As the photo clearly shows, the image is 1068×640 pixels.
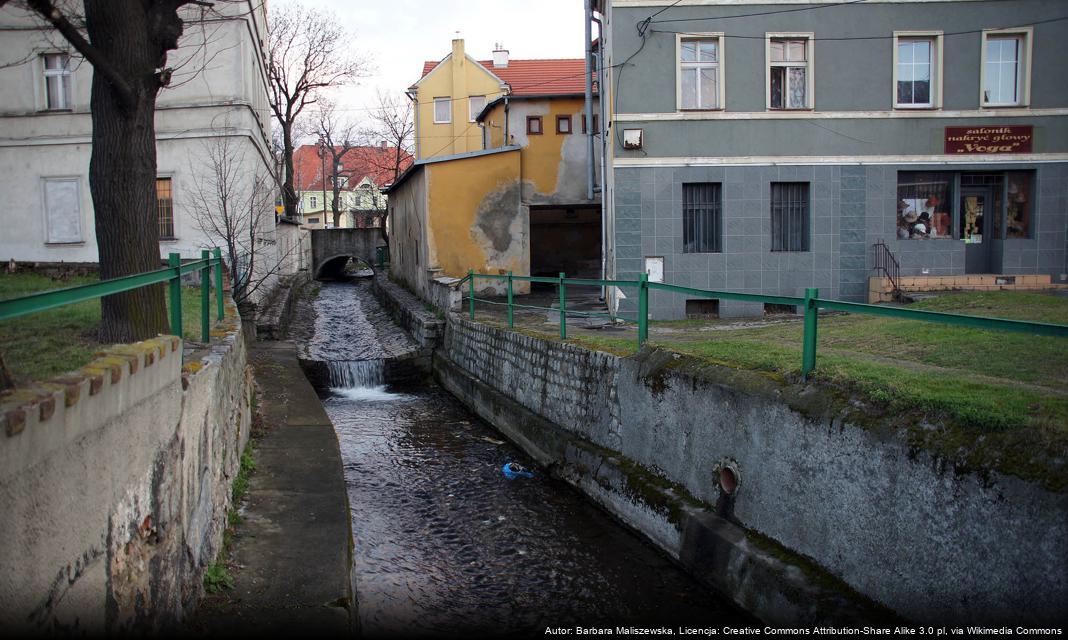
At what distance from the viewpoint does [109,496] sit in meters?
3.21

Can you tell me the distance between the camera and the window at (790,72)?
15.4m

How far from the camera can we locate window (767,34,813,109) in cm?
1538

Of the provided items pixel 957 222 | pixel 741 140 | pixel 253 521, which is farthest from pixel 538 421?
pixel 957 222

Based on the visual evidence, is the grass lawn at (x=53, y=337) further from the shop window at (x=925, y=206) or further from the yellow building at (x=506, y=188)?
the shop window at (x=925, y=206)

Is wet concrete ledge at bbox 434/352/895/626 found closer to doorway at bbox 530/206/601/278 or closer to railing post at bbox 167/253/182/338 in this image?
railing post at bbox 167/253/182/338

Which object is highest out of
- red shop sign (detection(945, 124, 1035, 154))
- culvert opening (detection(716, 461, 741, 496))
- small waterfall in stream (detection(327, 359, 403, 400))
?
red shop sign (detection(945, 124, 1035, 154))

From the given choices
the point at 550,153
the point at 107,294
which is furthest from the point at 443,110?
the point at 107,294

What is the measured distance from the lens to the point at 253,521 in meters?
6.34

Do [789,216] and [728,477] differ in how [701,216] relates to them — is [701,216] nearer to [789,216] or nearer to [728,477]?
[789,216]

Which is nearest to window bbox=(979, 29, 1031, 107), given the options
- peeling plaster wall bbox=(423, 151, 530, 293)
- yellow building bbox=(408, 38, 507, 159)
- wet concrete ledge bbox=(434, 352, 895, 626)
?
peeling plaster wall bbox=(423, 151, 530, 293)

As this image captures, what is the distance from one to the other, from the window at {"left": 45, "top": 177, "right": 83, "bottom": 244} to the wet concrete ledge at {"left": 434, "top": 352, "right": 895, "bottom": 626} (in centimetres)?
1400

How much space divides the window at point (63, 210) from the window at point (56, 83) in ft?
6.09

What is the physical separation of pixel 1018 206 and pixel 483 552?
13849 millimetres

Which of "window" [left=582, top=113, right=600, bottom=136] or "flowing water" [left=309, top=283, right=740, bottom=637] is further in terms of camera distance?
"window" [left=582, top=113, right=600, bottom=136]
